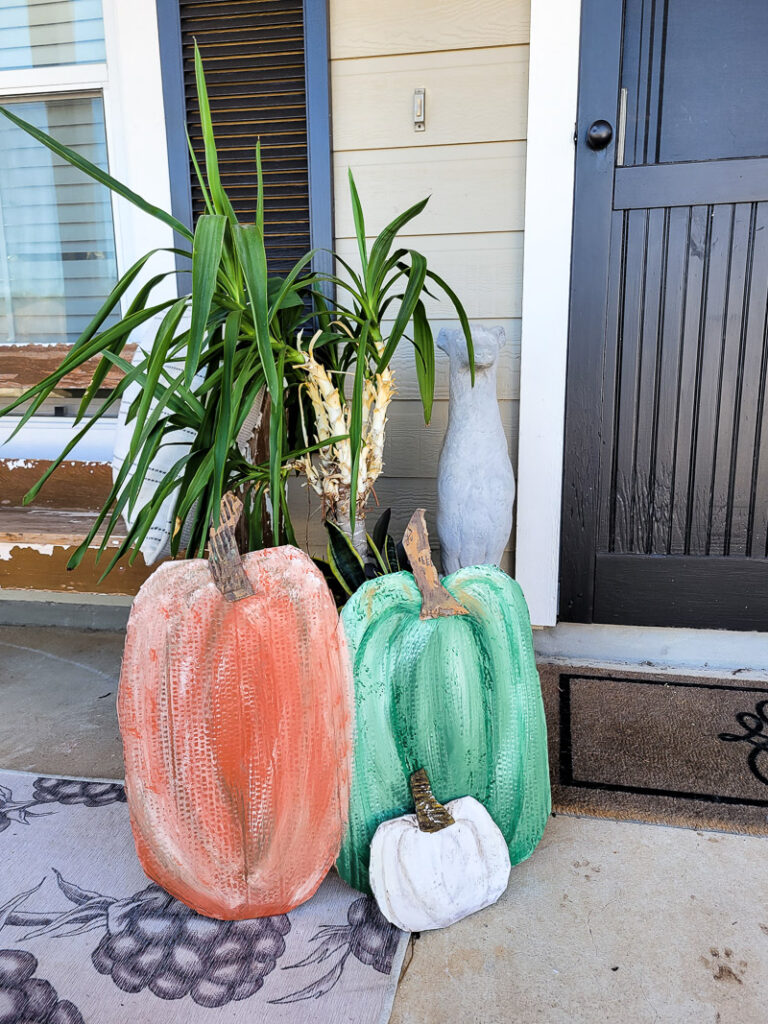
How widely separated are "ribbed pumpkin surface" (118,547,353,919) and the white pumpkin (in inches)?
3.8

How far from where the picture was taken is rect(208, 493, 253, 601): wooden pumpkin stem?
1016 millimetres

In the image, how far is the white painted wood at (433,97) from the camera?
164cm

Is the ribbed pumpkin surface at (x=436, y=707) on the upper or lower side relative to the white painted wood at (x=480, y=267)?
lower

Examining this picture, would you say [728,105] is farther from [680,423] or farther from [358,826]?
[358,826]

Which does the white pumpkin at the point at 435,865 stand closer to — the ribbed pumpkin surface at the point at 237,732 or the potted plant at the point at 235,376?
the ribbed pumpkin surface at the point at 237,732

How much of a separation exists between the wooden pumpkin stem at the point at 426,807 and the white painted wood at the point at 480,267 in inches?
44.1

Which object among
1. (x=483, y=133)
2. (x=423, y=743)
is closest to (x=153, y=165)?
(x=483, y=133)

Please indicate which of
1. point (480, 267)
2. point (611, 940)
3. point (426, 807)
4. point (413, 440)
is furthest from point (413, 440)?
point (611, 940)

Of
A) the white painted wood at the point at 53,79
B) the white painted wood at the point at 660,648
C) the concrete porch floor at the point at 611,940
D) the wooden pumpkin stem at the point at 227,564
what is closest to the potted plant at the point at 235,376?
the wooden pumpkin stem at the point at 227,564

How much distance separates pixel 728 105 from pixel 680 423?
673 mm

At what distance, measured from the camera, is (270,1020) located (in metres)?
0.90

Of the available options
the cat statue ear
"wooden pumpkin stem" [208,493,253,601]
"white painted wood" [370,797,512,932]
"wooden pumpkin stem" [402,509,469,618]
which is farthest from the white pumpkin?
the cat statue ear

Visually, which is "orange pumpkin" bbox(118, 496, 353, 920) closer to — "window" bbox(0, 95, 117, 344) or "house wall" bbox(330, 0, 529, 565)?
"house wall" bbox(330, 0, 529, 565)

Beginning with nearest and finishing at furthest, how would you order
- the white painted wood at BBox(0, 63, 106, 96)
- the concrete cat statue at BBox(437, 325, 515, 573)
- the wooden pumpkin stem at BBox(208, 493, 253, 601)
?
the wooden pumpkin stem at BBox(208, 493, 253, 601), the concrete cat statue at BBox(437, 325, 515, 573), the white painted wood at BBox(0, 63, 106, 96)
